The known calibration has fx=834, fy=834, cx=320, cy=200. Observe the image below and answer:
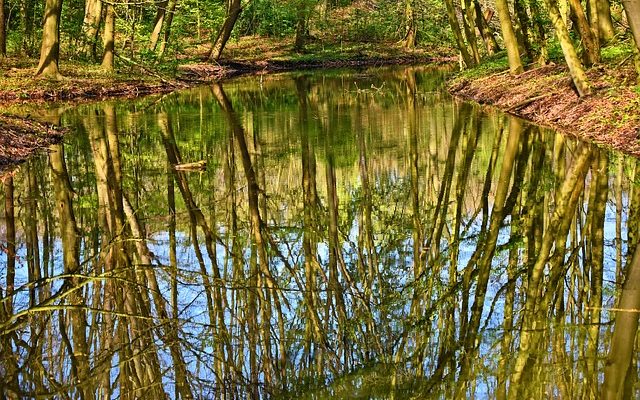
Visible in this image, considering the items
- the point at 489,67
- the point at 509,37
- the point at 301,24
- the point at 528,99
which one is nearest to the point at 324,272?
the point at 528,99

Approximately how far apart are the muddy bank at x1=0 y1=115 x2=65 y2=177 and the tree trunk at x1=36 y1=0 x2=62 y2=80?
999cm

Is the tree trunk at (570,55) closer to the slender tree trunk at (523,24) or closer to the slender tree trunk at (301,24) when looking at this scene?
the slender tree trunk at (523,24)

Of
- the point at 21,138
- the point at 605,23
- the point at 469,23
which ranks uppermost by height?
the point at 469,23

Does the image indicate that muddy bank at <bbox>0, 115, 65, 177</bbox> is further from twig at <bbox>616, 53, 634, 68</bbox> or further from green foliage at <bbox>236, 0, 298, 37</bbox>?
green foliage at <bbox>236, 0, 298, 37</bbox>

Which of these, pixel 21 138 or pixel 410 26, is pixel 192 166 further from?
pixel 410 26

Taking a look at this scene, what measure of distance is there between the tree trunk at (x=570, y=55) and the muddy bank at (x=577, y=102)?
0.77ft

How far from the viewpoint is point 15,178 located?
13227 mm

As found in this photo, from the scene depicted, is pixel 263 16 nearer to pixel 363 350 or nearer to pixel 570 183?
pixel 570 183

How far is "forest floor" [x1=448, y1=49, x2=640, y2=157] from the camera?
47.3 feet

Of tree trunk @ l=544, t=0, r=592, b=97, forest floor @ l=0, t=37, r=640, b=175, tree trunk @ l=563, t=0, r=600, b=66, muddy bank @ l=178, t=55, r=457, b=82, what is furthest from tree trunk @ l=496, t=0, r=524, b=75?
muddy bank @ l=178, t=55, r=457, b=82

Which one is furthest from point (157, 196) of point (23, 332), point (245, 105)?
point (245, 105)

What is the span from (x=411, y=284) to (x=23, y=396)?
12.3ft

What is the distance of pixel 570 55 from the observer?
17.6 metres

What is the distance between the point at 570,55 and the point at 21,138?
37.3 ft
